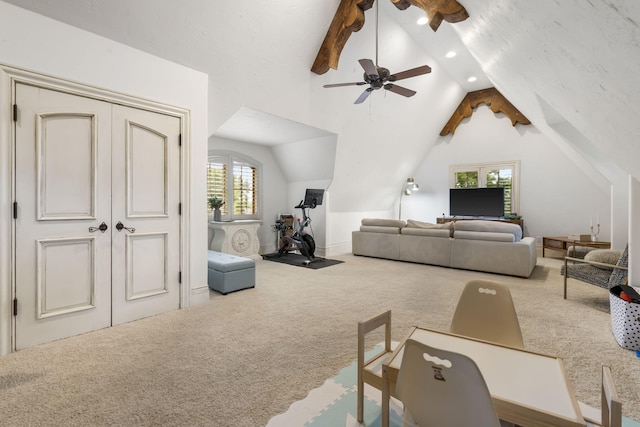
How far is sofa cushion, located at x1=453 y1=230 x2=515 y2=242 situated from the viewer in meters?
4.98

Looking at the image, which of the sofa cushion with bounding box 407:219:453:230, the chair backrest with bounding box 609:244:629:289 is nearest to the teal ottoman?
the sofa cushion with bounding box 407:219:453:230

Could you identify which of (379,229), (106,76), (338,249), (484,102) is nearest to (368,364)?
(106,76)

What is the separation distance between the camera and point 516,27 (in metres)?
2.16

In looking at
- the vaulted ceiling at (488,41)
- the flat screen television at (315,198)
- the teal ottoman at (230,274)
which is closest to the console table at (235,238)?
the flat screen television at (315,198)

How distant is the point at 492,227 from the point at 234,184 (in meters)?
5.07

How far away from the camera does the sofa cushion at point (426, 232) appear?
563 cm

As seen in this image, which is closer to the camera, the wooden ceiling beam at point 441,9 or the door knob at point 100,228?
the door knob at point 100,228

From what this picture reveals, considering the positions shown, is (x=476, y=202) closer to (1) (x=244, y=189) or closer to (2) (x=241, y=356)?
(1) (x=244, y=189)

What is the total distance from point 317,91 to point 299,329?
12.5 ft

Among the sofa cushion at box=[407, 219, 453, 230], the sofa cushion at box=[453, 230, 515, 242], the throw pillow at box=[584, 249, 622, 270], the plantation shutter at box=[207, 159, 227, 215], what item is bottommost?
the throw pillow at box=[584, 249, 622, 270]

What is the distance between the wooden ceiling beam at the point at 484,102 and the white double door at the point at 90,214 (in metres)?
7.64

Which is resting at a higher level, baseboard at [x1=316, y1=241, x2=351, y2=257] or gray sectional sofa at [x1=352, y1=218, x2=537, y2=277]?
gray sectional sofa at [x1=352, y1=218, x2=537, y2=277]

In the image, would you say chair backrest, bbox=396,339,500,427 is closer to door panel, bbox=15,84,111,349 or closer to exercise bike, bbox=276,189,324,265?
door panel, bbox=15,84,111,349

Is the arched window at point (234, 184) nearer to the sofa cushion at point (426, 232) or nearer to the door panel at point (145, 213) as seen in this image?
the door panel at point (145, 213)
